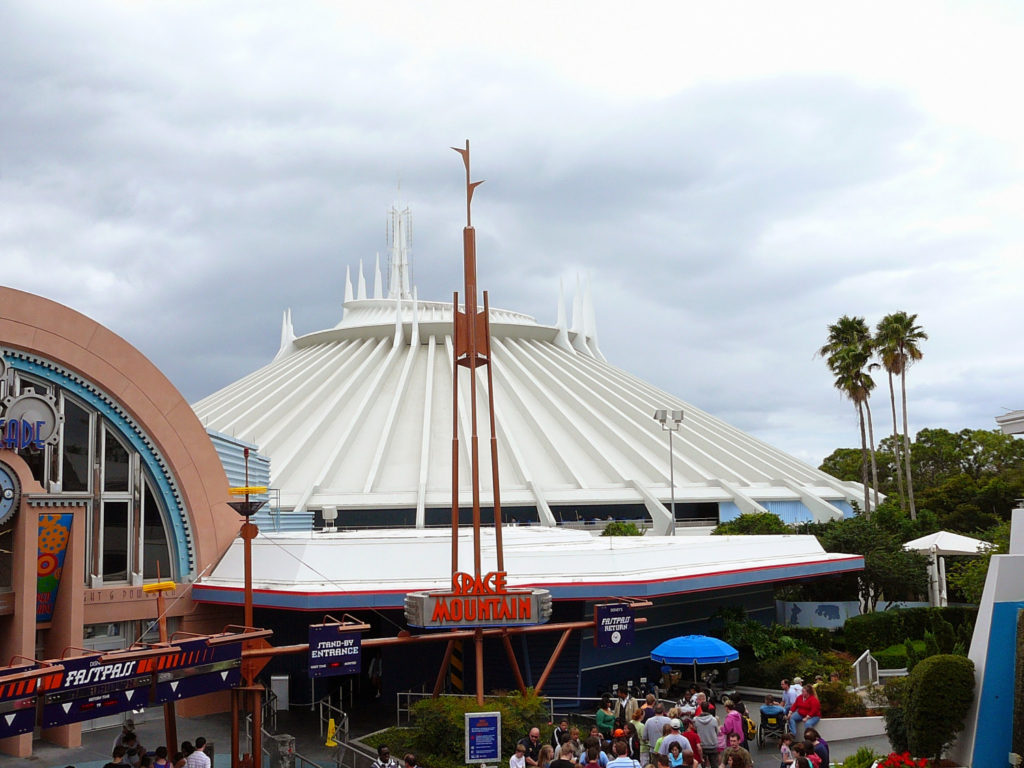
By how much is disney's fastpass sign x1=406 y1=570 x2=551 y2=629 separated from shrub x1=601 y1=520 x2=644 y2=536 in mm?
16807

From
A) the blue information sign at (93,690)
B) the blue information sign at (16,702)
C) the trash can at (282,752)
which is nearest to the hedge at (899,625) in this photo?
the trash can at (282,752)

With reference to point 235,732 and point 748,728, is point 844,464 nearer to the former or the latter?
point 748,728

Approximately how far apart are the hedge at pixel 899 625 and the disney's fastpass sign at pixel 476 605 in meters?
14.1

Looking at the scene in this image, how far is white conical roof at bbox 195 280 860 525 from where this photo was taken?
37.6 meters

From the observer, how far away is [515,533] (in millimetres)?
25547

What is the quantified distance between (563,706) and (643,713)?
6038 millimetres

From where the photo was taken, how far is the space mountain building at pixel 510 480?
21.8 meters

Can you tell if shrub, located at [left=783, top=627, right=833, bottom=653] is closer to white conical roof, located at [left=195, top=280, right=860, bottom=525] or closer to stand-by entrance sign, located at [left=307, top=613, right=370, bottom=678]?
white conical roof, located at [left=195, top=280, right=860, bottom=525]

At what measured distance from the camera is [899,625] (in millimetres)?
28328

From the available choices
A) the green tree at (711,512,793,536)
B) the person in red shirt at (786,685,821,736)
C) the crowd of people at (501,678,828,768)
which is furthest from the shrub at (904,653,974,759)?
the green tree at (711,512,793,536)

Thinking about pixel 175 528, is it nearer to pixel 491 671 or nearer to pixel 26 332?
pixel 26 332

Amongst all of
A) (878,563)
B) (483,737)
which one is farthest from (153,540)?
(878,563)

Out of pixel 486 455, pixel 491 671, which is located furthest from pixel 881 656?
pixel 486 455

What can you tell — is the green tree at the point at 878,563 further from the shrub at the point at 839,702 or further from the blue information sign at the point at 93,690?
the blue information sign at the point at 93,690
